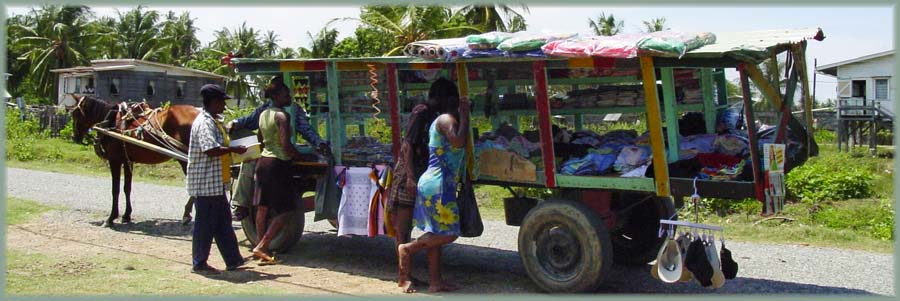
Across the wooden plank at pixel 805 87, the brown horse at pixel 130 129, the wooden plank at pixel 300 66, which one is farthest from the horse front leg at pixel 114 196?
the wooden plank at pixel 805 87

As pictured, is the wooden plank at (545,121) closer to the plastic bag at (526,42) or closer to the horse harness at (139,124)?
the plastic bag at (526,42)

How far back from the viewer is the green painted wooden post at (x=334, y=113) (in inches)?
306

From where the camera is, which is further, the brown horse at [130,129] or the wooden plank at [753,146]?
the brown horse at [130,129]

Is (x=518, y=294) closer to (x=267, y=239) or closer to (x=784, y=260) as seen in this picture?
(x=267, y=239)

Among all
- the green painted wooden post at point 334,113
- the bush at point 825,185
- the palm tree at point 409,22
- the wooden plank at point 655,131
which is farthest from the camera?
the palm tree at point 409,22

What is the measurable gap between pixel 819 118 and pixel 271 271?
101 feet

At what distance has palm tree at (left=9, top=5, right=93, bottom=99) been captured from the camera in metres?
45.0

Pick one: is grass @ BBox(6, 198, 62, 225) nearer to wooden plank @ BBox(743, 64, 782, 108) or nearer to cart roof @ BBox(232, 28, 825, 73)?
cart roof @ BBox(232, 28, 825, 73)

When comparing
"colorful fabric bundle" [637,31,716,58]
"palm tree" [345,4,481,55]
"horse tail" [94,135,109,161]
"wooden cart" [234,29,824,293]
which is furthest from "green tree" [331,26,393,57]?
"colorful fabric bundle" [637,31,716,58]

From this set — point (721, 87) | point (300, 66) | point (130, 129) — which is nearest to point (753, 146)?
point (721, 87)

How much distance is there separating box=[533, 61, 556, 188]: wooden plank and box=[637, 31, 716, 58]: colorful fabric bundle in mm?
913

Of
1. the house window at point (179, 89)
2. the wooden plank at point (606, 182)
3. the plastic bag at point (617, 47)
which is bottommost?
the wooden plank at point (606, 182)

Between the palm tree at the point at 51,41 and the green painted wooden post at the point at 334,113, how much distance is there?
135ft

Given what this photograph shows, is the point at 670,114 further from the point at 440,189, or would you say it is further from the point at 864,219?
the point at 864,219
